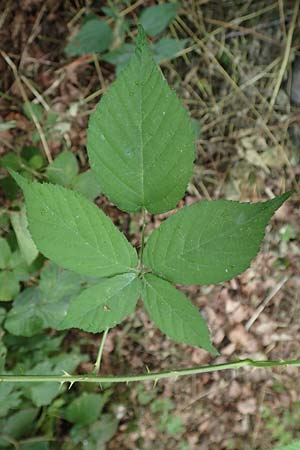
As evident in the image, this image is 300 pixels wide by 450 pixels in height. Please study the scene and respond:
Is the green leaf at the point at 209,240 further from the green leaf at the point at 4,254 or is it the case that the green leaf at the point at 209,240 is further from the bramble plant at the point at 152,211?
the green leaf at the point at 4,254

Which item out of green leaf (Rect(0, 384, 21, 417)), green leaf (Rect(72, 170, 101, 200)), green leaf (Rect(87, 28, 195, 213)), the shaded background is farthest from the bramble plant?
the shaded background

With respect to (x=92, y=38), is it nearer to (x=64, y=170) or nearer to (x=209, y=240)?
(x=64, y=170)

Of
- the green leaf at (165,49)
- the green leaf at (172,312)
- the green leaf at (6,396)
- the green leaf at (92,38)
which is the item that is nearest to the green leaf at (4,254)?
the green leaf at (6,396)

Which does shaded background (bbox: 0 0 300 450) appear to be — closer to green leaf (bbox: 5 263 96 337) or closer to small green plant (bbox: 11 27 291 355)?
green leaf (bbox: 5 263 96 337)

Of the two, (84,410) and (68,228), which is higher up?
(68,228)

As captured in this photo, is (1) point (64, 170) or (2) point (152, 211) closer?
(2) point (152, 211)

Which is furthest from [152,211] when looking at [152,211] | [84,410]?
[84,410]

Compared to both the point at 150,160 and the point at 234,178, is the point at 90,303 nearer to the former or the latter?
the point at 150,160
